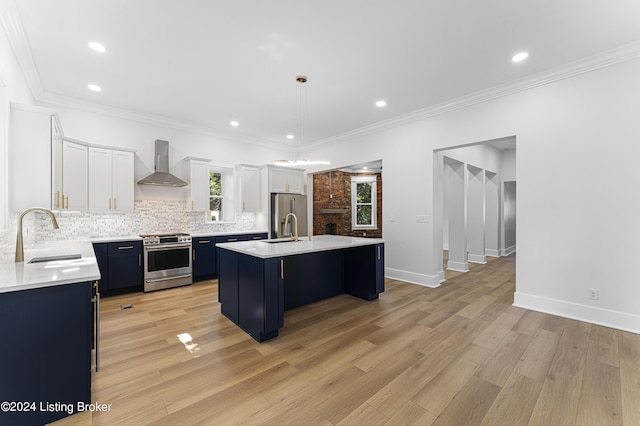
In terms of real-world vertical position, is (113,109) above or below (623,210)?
above

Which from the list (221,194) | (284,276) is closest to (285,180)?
(221,194)

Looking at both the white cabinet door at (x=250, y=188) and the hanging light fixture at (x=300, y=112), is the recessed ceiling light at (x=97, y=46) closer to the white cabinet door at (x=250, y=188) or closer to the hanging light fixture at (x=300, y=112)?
the hanging light fixture at (x=300, y=112)

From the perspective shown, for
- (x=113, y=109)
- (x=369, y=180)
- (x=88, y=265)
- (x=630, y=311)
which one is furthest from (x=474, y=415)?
(x=369, y=180)

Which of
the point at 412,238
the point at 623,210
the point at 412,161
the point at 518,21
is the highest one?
the point at 518,21

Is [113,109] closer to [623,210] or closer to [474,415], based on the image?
[474,415]

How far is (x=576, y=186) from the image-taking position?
10.4ft

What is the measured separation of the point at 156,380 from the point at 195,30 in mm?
3052

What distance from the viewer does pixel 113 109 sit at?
4422 millimetres

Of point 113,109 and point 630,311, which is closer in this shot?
point 630,311

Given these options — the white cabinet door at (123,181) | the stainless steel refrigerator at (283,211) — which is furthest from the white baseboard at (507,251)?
the white cabinet door at (123,181)

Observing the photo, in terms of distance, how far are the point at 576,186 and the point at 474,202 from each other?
3.78 meters

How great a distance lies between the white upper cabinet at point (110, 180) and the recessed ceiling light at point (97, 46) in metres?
1.86

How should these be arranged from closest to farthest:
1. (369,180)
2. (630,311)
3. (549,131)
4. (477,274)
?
(630,311), (549,131), (477,274), (369,180)

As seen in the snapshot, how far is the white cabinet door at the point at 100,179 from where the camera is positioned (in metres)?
4.11
